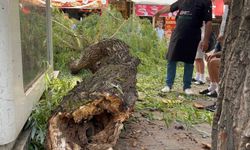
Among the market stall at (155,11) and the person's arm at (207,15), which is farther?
the market stall at (155,11)

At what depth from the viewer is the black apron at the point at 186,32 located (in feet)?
17.6

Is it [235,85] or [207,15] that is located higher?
[207,15]

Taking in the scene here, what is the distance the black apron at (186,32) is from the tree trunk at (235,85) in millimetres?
3913

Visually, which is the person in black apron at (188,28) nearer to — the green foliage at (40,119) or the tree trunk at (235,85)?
the green foliage at (40,119)

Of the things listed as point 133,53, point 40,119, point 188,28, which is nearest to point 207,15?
point 188,28

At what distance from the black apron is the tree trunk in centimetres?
391

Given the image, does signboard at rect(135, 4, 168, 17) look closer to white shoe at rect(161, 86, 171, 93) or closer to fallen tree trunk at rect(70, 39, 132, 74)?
fallen tree trunk at rect(70, 39, 132, 74)

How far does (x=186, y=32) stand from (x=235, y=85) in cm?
410

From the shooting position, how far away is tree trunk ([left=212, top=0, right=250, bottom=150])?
131 cm

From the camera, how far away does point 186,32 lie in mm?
5410

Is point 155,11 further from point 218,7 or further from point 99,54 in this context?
point 99,54

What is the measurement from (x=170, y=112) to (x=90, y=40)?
13.5ft

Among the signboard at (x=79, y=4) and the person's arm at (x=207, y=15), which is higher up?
the signboard at (x=79, y=4)

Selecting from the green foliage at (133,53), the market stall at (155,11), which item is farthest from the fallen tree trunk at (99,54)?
the market stall at (155,11)
